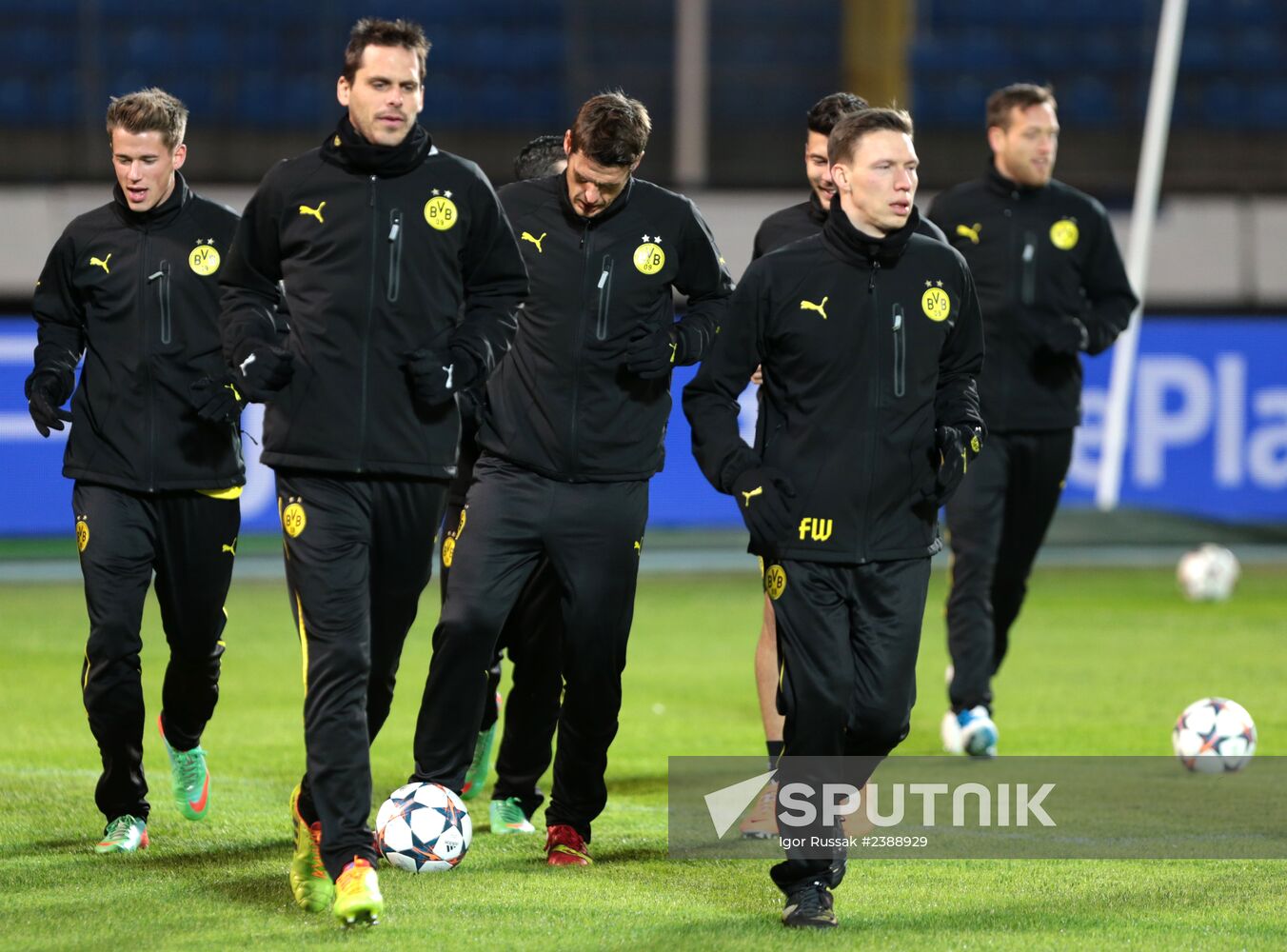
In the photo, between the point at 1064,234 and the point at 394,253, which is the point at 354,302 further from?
the point at 1064,234

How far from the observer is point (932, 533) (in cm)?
504

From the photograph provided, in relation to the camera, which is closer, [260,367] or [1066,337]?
[260,367]

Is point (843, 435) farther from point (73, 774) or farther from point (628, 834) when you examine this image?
point (73, 774)

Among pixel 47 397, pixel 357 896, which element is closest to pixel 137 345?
pixel 47 397

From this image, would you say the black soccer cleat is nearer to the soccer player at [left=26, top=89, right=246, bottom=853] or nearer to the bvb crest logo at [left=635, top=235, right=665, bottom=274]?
the bvb crest logo at [left=635, top=235, right=665, bottom=274]

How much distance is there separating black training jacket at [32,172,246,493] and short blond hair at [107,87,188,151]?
8.5 inches

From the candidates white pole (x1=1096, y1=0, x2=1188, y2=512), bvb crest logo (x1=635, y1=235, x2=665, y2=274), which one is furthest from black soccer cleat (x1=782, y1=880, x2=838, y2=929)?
white pole (x1=1096, y1=0, x2=1188, y2=512)

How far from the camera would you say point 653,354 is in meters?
5.48

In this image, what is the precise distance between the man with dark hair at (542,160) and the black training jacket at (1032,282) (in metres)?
1.99

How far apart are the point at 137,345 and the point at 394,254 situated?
1.21m

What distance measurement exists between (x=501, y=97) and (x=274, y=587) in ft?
20.4

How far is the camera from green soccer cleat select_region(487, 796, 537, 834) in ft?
19.7

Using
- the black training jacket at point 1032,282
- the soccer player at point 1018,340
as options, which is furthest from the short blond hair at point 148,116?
the soccer player at point 1018,340

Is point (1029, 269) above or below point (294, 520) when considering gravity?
above
